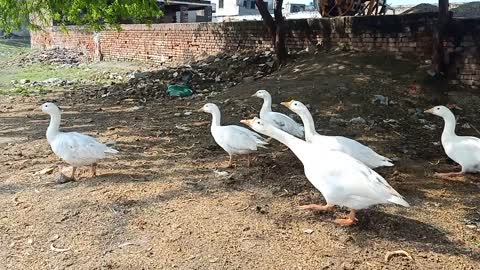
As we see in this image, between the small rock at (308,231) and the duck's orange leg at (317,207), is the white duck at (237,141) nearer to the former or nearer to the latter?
the duck's orange leg at (317,207)

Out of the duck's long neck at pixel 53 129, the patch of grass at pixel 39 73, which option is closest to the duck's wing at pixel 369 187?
the duck's long neck at pixel 53 129

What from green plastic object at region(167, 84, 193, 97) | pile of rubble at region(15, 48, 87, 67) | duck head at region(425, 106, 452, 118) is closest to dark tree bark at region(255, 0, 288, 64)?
green plastic object at region(167, 84, 193, 97)

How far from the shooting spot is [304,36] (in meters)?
11.5

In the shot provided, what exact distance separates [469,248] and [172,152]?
352 centimetres

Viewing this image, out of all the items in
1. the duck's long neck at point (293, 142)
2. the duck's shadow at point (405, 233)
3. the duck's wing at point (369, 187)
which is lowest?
the duck's shadow at point (405, 233)

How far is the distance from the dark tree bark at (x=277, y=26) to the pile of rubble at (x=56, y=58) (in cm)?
1262

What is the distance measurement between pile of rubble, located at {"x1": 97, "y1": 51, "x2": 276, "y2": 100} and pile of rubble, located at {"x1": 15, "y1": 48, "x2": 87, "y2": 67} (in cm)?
971

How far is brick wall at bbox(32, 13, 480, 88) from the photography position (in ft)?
27.5

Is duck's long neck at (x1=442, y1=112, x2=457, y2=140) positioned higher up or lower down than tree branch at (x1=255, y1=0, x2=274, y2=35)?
lower down

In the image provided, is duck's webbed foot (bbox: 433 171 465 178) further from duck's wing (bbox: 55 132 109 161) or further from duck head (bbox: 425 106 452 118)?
duck's wing (bbox: 55 132 109 161)

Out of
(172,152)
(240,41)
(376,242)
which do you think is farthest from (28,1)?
(376,242)

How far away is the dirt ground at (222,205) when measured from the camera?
3.37m

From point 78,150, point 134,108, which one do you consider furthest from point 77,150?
point 134,108

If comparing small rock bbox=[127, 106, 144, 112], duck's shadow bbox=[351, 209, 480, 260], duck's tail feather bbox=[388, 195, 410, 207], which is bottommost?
duck's shadow bbox=[351, 209, 480, 260]
